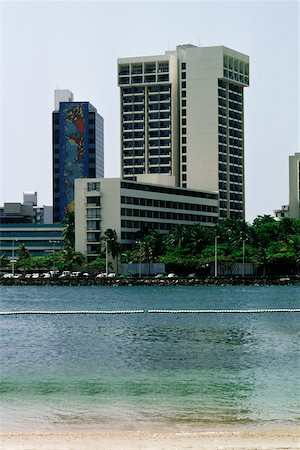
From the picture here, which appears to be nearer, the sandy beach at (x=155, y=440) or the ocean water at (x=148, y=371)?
the sandy beach at (x=155, y=440)

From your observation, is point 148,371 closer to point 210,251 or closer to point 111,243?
point 210,251

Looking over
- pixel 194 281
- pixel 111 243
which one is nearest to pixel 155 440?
pixel 194 281

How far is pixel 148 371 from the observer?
4747 centimetres

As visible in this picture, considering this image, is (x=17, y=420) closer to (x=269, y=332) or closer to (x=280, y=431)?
(x=280, y=431)

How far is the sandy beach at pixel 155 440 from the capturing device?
2462 cm

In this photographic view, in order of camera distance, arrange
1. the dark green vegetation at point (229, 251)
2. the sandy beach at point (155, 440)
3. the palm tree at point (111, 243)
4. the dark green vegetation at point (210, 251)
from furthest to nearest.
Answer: the palm tree at point (111, 243), the dark green vegetation at point (210, 251), the dark green vegetation at point (229, 251), the sandy beach at point (155, 440)

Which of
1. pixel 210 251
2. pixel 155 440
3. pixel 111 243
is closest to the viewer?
pixel 155 440

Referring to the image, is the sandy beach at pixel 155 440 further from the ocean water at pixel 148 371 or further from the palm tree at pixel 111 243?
the palm tree at pixel 111 243

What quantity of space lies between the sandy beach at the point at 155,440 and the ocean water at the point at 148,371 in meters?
2.28

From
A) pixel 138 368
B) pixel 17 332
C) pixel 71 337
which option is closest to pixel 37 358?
pixel 138 368

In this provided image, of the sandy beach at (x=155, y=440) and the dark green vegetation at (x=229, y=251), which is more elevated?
the dark green vegetation at (x=229, y=251)

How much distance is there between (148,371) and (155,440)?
70.5 ft

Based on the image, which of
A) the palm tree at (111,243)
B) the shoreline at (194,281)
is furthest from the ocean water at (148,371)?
the palm tree at (111,243)

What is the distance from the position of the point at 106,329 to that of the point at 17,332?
8.02 metres
